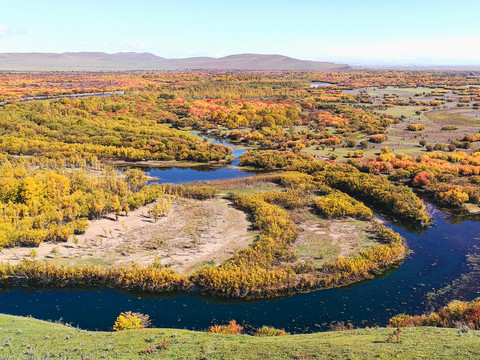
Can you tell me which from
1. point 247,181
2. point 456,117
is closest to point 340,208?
point 247,181

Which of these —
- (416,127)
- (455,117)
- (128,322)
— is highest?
(455,117)

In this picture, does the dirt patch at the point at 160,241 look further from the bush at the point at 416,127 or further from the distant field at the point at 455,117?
the distant field at the point at 455,117

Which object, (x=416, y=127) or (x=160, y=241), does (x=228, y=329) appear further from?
(x=416, y=127)

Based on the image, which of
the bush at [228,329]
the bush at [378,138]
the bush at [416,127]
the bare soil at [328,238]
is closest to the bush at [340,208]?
the bare soil at [328,238]

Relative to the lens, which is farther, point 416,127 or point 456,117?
point 456,117

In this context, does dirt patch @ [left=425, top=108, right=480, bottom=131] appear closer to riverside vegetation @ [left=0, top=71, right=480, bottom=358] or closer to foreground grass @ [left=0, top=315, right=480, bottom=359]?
riverside vegetation @ [left=0, top=71, right=480, bottom=358]
